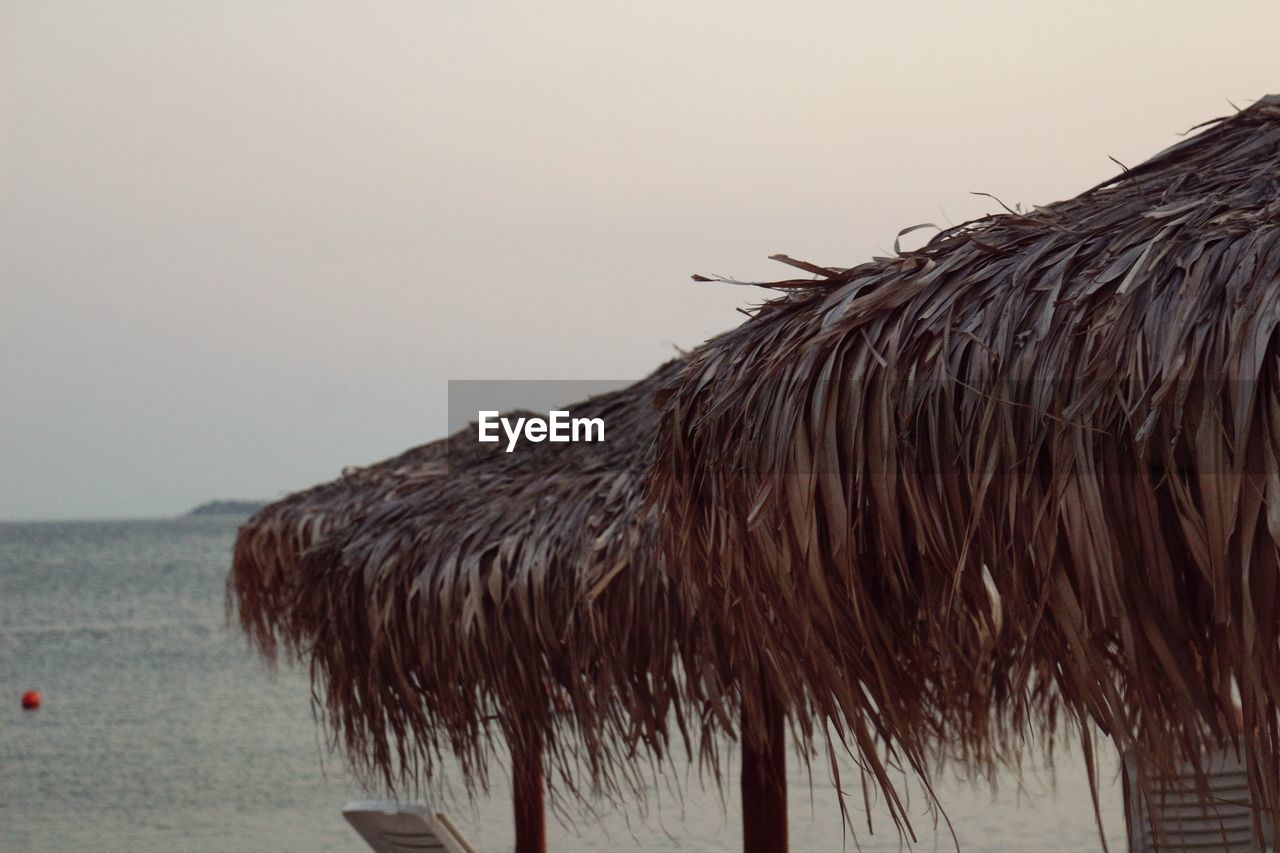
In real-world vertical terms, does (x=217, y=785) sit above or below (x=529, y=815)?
below

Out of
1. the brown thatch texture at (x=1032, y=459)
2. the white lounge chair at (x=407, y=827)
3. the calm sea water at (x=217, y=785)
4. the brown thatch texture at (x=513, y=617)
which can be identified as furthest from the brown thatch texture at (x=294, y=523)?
the brown thatch texture at (x=1032, y=459)

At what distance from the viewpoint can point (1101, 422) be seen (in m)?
1.40

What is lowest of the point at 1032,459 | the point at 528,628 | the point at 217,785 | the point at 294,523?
the point at 217,785

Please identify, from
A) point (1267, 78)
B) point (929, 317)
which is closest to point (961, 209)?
point (929, 317)

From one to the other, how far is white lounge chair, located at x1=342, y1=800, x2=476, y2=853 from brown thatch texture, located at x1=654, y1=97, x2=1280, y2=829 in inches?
92.4

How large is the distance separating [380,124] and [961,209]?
14021 mm

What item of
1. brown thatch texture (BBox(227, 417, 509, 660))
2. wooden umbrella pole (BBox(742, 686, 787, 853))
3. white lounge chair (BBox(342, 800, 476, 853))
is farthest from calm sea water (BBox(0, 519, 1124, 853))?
brown thatch texture (BBox(227, 417, 509, 660))

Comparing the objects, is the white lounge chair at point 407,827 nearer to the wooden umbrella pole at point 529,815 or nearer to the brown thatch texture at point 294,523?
the wooden umbrella pole at point 529,815

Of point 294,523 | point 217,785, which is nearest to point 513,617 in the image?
point 294,523

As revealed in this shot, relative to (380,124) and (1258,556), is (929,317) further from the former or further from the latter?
(380,124)

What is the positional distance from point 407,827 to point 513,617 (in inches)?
40.0

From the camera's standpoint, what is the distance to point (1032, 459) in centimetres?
146

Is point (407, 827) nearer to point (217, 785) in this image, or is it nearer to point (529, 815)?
point (529, 815)

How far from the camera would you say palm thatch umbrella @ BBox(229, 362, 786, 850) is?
323 cm
